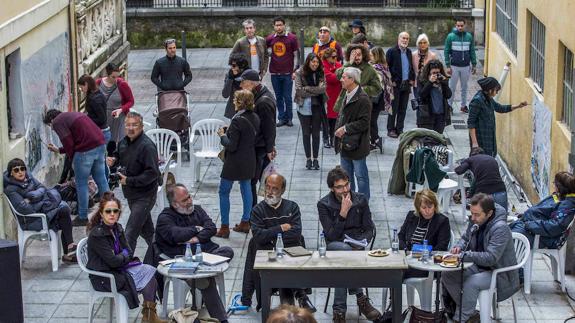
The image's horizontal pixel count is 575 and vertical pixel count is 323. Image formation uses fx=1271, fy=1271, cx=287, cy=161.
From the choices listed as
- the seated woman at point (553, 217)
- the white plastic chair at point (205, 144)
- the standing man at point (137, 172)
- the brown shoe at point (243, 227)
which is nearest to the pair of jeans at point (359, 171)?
the brown shoe at point (243, 227)

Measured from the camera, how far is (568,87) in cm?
1522

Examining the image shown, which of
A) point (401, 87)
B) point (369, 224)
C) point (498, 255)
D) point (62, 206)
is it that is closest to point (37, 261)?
point (62, 206)

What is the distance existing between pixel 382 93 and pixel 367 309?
734cm

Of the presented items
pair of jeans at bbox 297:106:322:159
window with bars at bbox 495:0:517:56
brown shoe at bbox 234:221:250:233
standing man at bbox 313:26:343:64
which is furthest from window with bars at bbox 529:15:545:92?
brown shoe at bbox 234:221:250:233

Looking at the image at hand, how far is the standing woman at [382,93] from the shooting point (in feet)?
Result: 63.9

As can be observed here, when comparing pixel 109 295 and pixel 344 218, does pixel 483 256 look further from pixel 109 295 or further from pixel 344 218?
pixel 109 295

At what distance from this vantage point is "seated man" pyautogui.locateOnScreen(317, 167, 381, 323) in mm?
12578

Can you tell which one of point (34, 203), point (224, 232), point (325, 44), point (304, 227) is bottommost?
point (304, 227)

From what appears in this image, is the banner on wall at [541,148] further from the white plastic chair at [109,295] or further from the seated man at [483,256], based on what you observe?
the white plastic chair at [109,295]

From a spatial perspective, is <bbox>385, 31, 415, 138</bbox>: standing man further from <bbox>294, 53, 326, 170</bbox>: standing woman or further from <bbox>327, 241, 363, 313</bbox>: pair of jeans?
<bbox>327, 241, 363, 313</bbox>: pair of jeans

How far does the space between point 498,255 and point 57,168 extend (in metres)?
7.62

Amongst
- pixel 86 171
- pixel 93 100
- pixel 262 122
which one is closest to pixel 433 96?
pixel 262 122

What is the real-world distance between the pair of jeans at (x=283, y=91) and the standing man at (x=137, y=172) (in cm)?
756

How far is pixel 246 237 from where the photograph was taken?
50.9ft
